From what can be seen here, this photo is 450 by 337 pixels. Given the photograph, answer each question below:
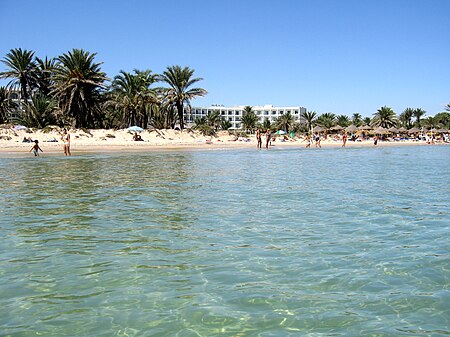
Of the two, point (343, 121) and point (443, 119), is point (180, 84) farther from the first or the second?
point (443, 119)

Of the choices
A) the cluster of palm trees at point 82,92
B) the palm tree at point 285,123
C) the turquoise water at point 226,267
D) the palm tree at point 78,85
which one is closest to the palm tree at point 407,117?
the palm tree at point 285,123

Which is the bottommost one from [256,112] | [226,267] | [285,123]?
[226,267]

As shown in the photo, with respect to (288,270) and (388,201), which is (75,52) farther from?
(288,270)

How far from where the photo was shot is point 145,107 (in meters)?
54.3

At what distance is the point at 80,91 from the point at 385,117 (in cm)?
7500

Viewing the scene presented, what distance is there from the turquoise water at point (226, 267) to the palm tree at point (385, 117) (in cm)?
9453

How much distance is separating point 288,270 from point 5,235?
14.6 ft

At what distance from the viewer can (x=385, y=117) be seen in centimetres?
9800

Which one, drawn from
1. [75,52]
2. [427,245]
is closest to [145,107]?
[75,52]

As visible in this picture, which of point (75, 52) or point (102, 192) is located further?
point (75, 52)

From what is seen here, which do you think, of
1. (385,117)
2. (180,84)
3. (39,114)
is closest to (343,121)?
(385,117)

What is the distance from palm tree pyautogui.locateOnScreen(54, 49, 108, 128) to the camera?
149 ft

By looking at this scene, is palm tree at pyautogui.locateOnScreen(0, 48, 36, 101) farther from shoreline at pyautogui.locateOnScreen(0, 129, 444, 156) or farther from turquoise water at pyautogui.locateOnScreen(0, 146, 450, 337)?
turquoise water at pyautogui.locateOnScreen(0, 146, 450, 337)

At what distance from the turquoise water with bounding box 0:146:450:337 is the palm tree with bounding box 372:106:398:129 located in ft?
310
